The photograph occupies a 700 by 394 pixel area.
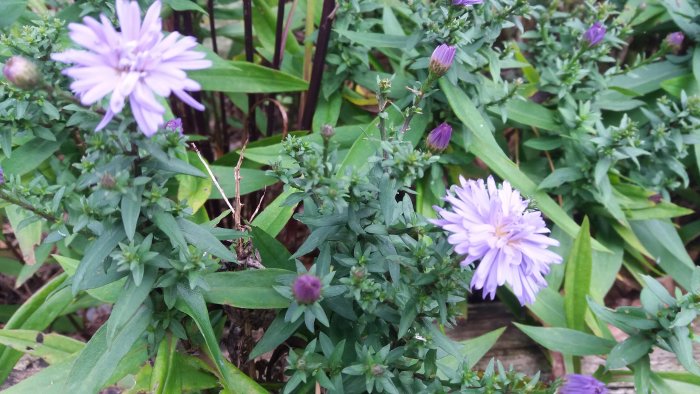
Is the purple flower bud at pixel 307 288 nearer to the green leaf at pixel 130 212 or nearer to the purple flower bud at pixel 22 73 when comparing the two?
the green leaf at pixel 130 212

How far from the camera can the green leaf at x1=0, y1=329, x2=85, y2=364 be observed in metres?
1.38

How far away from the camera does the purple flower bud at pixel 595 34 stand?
67.2 inches

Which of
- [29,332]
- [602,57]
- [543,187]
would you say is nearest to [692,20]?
[602,57]

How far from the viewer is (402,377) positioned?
1179mm

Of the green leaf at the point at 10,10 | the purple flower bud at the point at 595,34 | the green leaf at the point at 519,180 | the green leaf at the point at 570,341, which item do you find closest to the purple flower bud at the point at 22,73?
the green leaf at the point at 10,10

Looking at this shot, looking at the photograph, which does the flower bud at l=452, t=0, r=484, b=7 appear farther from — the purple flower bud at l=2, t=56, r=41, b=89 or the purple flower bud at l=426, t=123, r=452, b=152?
the purple flower bud at l=2, t=56, r=41, b=89

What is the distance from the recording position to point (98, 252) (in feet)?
3.25

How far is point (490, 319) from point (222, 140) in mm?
1030

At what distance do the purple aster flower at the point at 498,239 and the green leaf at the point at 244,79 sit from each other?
0.84 meters

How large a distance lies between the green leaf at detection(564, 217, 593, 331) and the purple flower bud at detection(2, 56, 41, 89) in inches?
51.2

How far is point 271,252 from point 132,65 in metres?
0.64

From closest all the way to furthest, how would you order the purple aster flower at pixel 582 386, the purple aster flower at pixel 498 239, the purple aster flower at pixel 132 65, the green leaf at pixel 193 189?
the purple aster flower at pixel 132 65 → the purple aster flower at pixel 498 239 → the purple aster flower at pixel 582 386 → the green leaf at pixel 193 189

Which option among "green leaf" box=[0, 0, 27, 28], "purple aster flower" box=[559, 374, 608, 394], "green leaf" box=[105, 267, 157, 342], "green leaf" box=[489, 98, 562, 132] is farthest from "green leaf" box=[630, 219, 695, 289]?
"green leaf" box=[0, 0, 27, 28]

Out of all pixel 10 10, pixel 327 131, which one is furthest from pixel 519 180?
pixel 10 10
